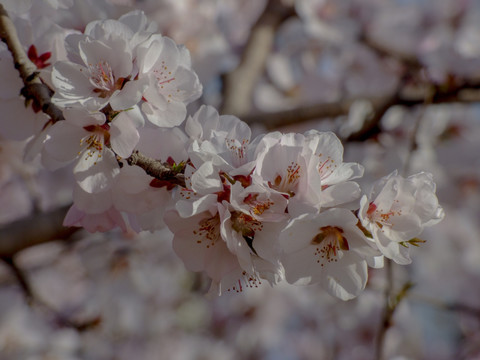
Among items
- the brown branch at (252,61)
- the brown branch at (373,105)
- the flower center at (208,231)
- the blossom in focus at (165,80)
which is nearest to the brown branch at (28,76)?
the blossom in focus at (165,80)

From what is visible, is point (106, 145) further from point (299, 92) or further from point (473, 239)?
point (473, 239)

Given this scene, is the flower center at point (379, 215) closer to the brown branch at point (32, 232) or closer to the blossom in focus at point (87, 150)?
the blossom in focus at point (87, 150)

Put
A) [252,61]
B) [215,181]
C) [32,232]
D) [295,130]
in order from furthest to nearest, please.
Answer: [295,130] → [252,61] → [32,232] → [215,181]

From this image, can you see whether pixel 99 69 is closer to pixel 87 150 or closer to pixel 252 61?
pixel 87 150

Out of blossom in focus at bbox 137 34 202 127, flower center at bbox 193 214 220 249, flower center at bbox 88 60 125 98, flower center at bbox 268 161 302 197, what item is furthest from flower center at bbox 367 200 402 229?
flower center at bbox 88 60 125 98

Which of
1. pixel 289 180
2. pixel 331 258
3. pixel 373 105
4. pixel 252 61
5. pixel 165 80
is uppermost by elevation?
pixel 165 80

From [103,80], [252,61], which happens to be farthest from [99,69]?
[252,61]

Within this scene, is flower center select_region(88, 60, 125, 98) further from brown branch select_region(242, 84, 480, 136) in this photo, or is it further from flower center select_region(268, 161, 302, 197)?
brown branch select_region(242, 84, 480, 136)
